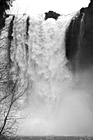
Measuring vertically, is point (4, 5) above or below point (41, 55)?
above

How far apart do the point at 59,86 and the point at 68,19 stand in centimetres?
562

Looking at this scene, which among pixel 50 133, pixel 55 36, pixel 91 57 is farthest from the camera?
pixel 55 36

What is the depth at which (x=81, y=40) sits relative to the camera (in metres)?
23.2

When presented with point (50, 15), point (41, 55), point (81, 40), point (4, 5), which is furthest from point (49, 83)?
point (4, 5)

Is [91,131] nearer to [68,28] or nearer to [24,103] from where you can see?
[24,103]

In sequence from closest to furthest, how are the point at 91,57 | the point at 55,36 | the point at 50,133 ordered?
the point at 50,133, the point at 91,57, the point at 55,36

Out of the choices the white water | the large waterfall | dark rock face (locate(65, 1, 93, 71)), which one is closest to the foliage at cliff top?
the large waterfall

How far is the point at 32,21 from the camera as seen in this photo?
25.7 m

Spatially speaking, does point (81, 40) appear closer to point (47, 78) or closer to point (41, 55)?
point (41, 55)

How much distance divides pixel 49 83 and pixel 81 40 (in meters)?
3.95

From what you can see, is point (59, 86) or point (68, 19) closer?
point (59, 86)

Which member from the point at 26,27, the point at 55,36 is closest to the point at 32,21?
the point at 26,27

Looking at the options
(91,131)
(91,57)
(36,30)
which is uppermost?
(36,30)

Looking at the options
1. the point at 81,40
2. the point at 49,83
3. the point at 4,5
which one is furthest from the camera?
the point at 49,83
